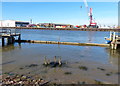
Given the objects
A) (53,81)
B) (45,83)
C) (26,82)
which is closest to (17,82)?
(26,82)

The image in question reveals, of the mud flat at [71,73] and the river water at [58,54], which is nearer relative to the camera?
the mud flat at [71,73]

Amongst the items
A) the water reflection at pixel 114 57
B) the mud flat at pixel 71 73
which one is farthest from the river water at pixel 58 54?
the mud flat at pixel 71 73

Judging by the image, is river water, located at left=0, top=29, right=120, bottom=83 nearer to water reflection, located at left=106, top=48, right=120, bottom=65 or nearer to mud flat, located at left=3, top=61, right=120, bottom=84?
water reflection, located at left=106, top=48, right=120, bottom=65

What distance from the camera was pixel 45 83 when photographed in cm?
900

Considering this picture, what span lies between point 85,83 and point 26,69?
17.9 ft

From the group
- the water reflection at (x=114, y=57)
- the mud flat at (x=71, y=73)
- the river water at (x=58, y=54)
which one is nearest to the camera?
the mud flat at (x=71, y=73)

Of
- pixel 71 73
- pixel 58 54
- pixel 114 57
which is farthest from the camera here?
pixel 58 54

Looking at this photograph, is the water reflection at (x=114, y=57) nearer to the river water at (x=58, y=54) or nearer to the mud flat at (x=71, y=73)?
the river water at (x=58, y=54)

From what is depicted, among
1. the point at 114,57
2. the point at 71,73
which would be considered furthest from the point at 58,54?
the point at 71,73

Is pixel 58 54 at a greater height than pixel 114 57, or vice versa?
pixel 58 54

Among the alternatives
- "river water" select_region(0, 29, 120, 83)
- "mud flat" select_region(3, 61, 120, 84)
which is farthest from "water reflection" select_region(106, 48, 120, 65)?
"mud flat" select_region(3, 61, 120, 84)

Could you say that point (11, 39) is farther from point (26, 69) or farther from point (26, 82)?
point (26, 82)

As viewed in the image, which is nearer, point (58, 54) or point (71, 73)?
point (71, 73)

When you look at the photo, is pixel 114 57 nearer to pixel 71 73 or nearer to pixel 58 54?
pixel 58 54
